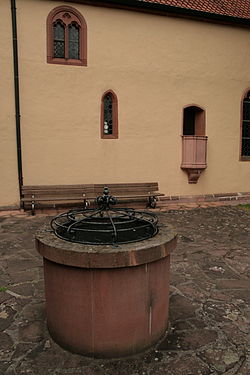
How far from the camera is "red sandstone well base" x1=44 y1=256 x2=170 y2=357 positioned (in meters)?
2.49

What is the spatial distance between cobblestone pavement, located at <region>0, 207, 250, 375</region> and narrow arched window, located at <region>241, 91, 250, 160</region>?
5.88 metres

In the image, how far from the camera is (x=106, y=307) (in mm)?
2510

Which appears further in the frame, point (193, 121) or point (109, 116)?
point (193, 121)

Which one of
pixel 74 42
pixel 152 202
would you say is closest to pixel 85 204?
pixel 152 202

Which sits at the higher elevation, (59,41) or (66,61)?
(59,41)

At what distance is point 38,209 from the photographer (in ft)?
28.3

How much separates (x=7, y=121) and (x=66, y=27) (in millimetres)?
3112

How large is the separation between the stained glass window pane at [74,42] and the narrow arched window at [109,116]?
1.43 metres

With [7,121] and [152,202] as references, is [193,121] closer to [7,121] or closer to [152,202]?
[152,202]

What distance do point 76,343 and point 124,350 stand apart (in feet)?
1.34

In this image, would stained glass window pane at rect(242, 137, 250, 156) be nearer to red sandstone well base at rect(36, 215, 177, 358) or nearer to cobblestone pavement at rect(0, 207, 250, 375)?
cobblestone pavement at rect(0, 207, 250, 375)

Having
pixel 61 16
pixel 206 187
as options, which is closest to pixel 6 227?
pixel 61 16

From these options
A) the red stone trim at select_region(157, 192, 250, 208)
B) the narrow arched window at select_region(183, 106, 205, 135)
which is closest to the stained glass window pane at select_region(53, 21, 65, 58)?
the narrow arched window at select_region(183, 106, 205, 135)

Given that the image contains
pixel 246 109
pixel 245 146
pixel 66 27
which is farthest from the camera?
pixel 245 146
